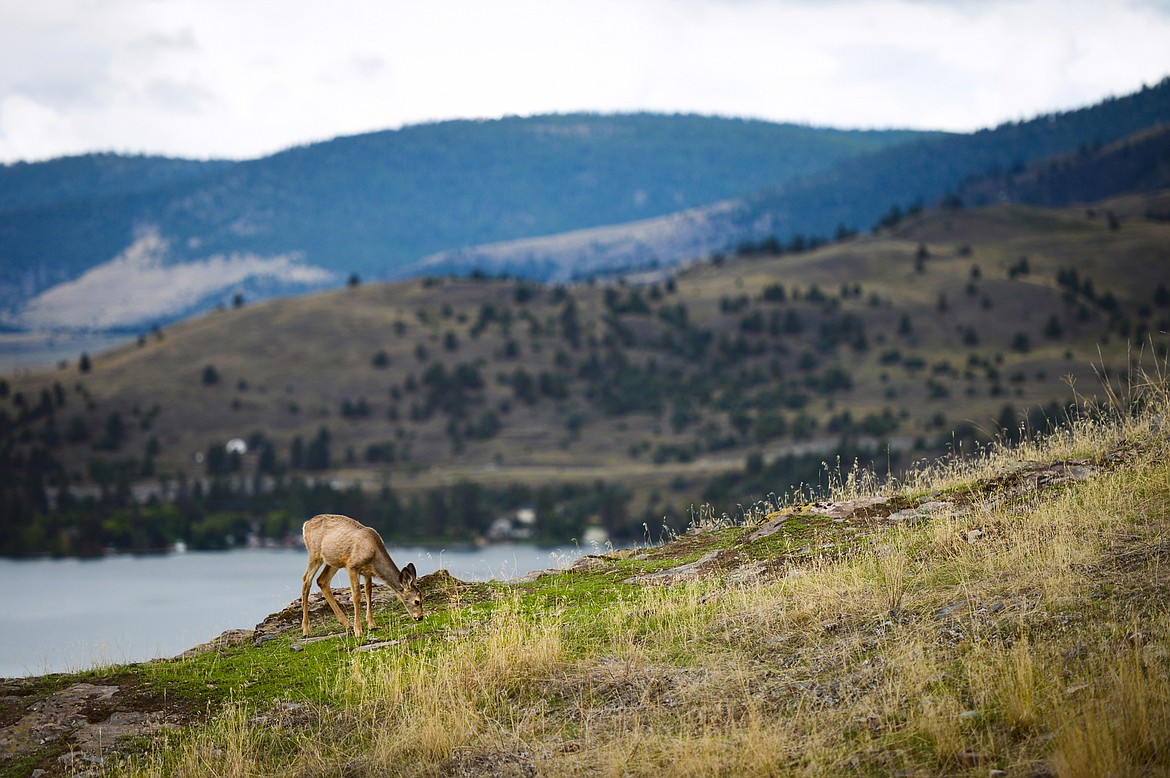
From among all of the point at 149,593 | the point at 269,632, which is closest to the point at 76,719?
the point at 269,632

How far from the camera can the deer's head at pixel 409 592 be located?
43.8ft

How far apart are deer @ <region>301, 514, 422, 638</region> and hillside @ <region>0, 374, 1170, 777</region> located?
0.34 m

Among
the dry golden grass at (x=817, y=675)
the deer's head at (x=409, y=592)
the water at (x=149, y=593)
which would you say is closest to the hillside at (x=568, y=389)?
the water at (x=149, y=593)

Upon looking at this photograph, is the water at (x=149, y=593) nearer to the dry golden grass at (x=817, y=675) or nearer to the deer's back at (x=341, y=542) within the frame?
the deer's back at (x=341, y=542)

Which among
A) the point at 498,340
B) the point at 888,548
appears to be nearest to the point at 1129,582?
the point at 888,548

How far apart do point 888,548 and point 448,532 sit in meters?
102

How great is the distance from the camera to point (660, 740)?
9.41 m

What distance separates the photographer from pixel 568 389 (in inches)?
6097

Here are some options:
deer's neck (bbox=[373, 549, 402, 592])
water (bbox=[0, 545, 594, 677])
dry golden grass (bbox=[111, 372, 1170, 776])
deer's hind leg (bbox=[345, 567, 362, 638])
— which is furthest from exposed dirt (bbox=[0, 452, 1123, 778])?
water (bbox=[0, 545, 594, 677])

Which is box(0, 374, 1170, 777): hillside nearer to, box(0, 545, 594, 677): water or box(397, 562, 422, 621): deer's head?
box(397, 562, 422, 621): deer's head

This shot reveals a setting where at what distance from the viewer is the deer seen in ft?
43.4

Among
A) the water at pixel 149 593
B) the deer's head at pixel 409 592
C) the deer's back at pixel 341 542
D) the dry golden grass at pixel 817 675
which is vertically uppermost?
the deer's back at pixel 341 542

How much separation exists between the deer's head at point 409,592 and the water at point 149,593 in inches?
936

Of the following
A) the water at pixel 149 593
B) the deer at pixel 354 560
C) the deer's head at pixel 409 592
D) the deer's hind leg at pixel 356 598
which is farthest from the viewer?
the water at pixel 149 593
